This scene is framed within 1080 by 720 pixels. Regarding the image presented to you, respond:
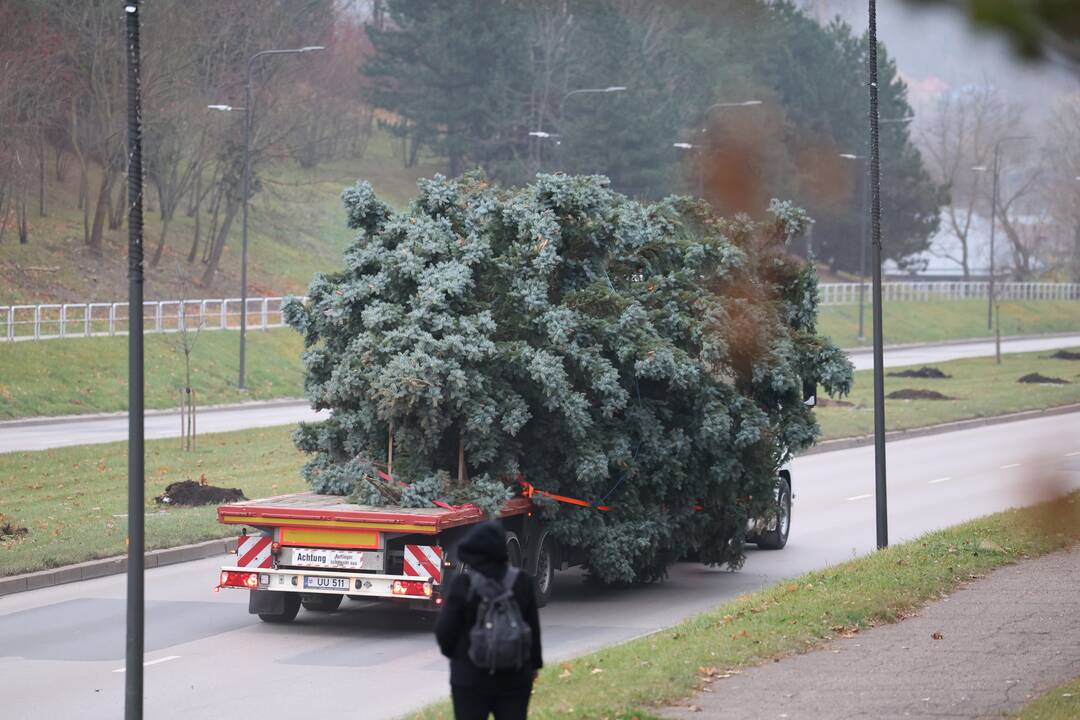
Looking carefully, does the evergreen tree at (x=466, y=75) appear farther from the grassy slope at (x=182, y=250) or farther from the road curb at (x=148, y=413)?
the road curb at (x=148, y=413)

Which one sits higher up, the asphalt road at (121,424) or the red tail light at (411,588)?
the red tail light at (411,588)

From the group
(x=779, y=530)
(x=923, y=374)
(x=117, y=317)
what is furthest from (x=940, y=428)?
(x=117, y=317)

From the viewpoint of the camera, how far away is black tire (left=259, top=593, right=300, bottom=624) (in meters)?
13.9

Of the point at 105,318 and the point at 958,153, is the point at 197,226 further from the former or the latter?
the point at 958,153

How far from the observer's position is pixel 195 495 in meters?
20.9

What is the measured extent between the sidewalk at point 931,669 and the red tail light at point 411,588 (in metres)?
3.39

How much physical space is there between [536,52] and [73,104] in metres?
31.3

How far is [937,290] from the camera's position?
8856 cm

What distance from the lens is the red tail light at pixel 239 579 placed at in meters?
13.3

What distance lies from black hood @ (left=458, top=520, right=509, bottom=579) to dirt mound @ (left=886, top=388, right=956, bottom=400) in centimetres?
3724

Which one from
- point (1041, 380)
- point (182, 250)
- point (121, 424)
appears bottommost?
point (121, 424)

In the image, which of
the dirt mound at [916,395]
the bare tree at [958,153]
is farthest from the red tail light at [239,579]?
the bare tree at [958,153]

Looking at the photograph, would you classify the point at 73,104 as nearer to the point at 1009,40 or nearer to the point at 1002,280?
the point at 1009,40

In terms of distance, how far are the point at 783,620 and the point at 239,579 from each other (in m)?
4.57
